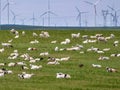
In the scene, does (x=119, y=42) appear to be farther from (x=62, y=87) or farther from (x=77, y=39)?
(x=62, y=87)

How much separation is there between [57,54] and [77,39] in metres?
9.70

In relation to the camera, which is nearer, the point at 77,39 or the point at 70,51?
the point at 70,51

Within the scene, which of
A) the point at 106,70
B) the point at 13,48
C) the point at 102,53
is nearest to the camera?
the point at 106,70

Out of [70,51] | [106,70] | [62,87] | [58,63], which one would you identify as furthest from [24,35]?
[62,87]

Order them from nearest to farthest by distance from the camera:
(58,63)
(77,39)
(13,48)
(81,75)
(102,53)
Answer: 1. (81,75)
2. (58,63)
3. (102,53)
4. (13,48)
5. (77,39)

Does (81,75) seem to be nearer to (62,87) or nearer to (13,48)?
(62,87)

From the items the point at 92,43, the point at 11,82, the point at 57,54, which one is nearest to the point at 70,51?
the point at 57,54

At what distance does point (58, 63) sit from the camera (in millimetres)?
26359

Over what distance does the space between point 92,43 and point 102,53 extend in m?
6.60

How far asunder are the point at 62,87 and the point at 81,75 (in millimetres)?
3408

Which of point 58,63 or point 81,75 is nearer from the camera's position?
point 81,75

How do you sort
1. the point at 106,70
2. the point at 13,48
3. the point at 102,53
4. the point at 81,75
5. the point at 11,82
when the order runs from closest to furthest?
the point at 11,82, the point at 81,75, the point at 106,70, the point at 102,53, the point at 13,48

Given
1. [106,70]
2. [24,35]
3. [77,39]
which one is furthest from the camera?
[24,35]

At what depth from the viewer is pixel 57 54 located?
32219 mm
